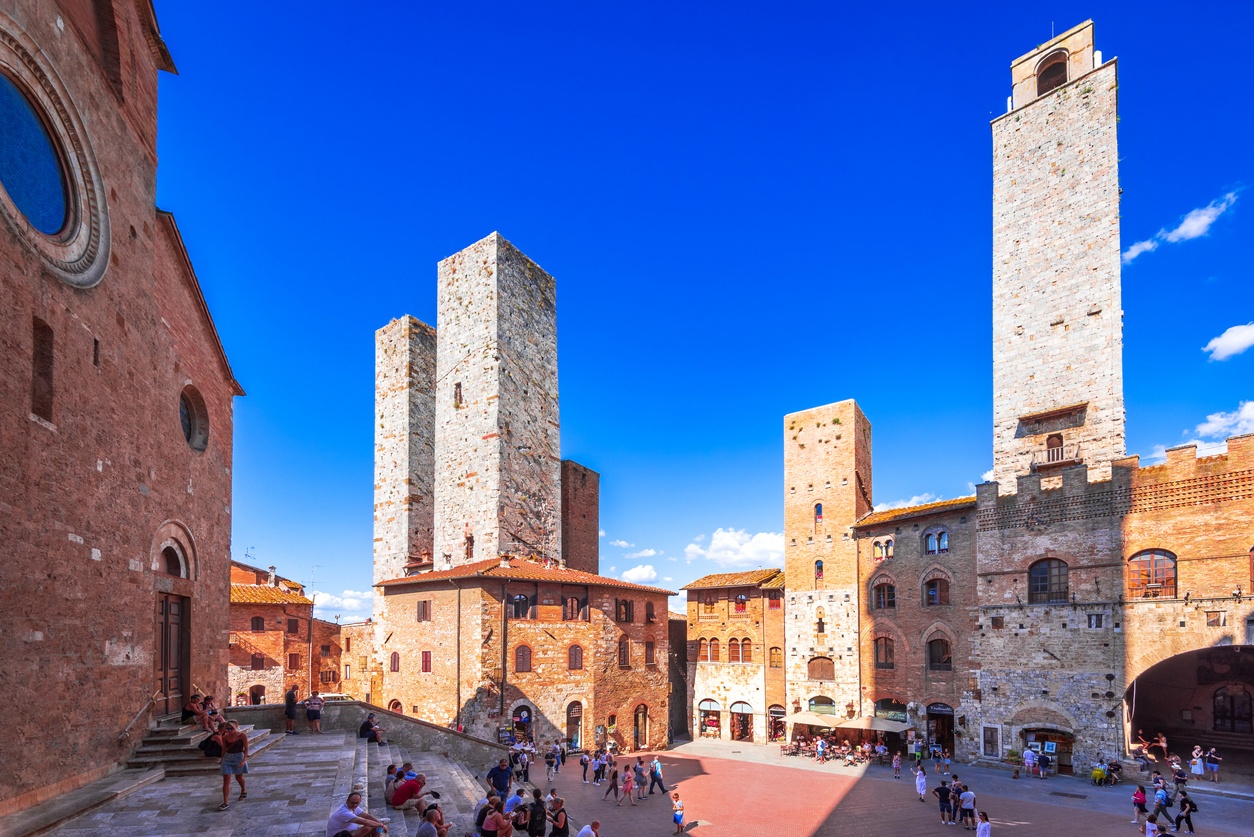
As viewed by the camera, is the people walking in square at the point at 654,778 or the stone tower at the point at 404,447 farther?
the stone tower at the point at 404,447

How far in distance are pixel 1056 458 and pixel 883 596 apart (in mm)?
9370

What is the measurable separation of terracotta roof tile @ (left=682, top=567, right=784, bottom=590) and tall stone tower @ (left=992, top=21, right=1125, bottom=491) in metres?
12.6

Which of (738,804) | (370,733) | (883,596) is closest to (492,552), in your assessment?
(370,733)

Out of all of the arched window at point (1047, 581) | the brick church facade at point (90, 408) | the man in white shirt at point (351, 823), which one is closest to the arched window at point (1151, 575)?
the arched window at point (1047, 581)

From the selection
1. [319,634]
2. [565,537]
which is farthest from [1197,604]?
[319,634]

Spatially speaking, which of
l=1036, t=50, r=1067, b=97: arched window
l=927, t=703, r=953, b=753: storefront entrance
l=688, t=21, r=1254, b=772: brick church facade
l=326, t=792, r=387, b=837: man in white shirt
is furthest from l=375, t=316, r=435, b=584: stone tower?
l=1036, t=50, r=1067, b=97: arched window

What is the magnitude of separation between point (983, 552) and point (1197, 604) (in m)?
6.95

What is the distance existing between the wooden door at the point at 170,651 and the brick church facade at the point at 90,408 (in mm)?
40

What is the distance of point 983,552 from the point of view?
28.1 m

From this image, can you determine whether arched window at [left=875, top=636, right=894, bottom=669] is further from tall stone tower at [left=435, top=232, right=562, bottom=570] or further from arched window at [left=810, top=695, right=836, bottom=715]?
tall stone tower at [left=435, top=232, right=562, bottom=570]

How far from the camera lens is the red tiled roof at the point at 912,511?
29469 mm

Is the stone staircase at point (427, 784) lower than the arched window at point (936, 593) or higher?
lower

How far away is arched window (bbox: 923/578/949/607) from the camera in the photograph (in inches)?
1169

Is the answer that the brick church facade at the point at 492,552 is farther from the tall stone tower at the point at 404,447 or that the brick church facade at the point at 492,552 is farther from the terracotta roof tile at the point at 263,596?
the terracotta roof tile at the point at 263,596
